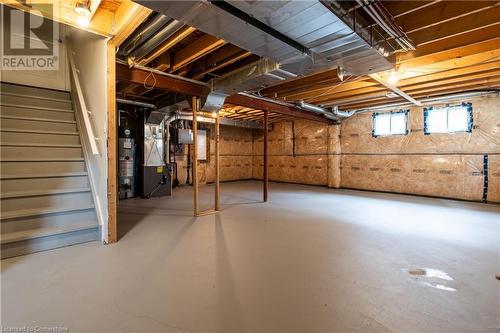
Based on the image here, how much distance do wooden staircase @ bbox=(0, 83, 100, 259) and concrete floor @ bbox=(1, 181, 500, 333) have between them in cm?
21

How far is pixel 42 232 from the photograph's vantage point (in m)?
2.29

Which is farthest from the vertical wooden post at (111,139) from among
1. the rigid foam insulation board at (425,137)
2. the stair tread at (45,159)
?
the rigid foam insulation board at (425,137)

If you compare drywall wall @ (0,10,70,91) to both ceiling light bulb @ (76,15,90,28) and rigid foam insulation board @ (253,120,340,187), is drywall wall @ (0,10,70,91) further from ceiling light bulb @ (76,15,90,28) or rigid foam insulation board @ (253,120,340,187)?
rigid foam insulation board @ (253,120,340,187)

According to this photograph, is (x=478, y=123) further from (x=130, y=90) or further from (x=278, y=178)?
(x=130, y=90)

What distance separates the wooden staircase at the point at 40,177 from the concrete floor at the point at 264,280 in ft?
0.68

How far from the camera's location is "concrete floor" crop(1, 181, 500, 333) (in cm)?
137

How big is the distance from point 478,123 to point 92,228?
7.23 m

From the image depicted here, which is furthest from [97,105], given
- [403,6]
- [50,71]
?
[403,6]

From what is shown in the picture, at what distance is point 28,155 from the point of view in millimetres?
2793

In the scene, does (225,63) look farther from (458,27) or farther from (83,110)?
(458,27)

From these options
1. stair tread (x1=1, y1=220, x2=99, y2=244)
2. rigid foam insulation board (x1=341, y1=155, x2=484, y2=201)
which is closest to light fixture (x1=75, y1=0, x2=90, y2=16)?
stair tread (x1=1, y1=220, x2=99, y2=244)

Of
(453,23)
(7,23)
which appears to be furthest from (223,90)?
(7,23)

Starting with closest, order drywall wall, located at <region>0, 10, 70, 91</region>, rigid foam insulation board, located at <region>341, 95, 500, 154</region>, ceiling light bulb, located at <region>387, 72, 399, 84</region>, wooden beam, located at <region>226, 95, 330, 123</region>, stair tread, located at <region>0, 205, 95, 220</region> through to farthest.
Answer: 1. stair tread, located at <region>0, 205, 95, 220</region>
2. drywall wall, located at <region>0, 10, 70, 91</region>
3. ceiling light bulb, located at <region>387, 72, 399, 84</region>
4. wooden beam, located at <region>226, 95, 330, 123</region>
5. rigid foam insulation board, located at <region>341, 95, 500, 154</region>

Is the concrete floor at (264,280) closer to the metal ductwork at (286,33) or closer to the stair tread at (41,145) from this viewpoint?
the stair tread at (41,145)
